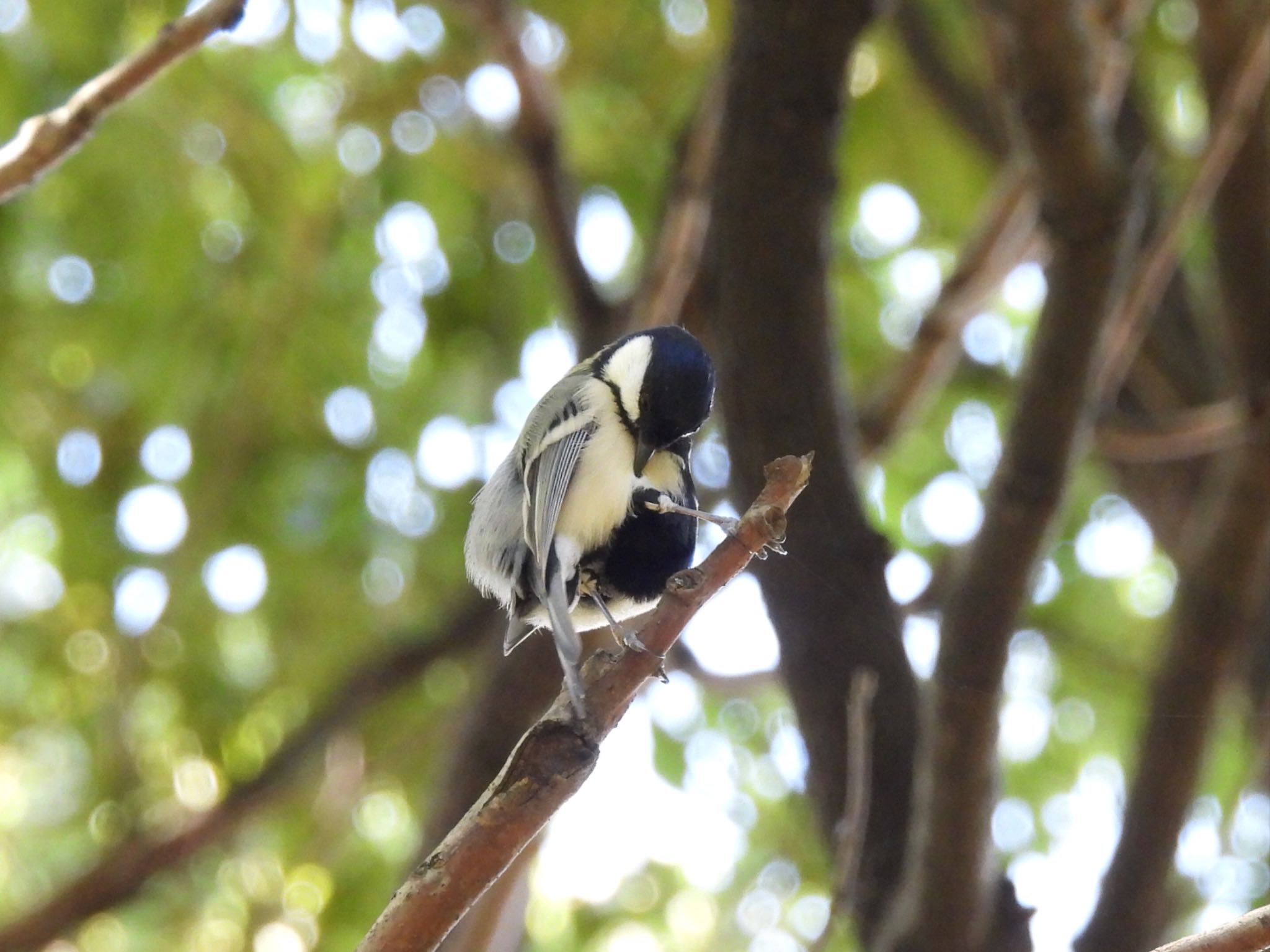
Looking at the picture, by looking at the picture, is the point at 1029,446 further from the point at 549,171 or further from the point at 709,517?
the point at 549,171

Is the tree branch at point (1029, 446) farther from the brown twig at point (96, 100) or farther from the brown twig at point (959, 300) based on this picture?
the brown twig at point (96, 100)

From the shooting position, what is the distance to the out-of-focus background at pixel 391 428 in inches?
119

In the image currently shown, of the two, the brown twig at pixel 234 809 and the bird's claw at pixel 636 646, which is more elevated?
the bird's claw at pixel 636 646

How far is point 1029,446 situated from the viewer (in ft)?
6.49

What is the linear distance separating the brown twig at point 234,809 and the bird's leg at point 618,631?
1.34 m

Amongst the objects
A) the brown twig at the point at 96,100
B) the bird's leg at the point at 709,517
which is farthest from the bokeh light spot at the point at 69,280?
the bird's leg at the point at 709,517

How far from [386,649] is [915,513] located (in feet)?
4.74

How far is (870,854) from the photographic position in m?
2.26

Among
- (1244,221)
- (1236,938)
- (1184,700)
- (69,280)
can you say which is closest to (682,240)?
(1244,221)

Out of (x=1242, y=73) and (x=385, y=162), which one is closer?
(x=1242, y=73)

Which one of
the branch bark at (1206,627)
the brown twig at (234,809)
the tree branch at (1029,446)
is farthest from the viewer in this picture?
the brown twig at (234,809)

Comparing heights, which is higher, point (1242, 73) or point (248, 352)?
point (248, 352)

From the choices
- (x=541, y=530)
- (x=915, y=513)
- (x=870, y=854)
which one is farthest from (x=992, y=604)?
(x=915, y=513)

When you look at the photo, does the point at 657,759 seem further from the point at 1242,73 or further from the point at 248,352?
the point at 1242,73
